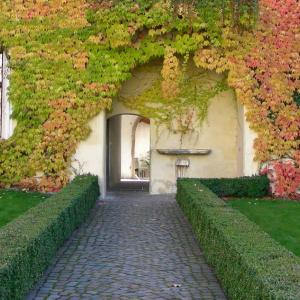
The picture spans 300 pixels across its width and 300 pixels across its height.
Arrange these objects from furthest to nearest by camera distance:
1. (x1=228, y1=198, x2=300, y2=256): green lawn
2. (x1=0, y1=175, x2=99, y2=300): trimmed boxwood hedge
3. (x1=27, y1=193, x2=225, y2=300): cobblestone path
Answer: (x1=228, y1=198, x2=300, y2=256): green lawn
(x1=27, y1=193, x2=225, y2=300): cobblestone path
(x1=0, y1=175, x2=99, y2=300): trimmed boxwood hedge

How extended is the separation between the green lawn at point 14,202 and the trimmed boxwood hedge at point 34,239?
3.70ft

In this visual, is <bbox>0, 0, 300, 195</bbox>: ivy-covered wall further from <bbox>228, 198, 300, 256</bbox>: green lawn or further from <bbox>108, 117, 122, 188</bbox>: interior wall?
<bbox>108, 117, 122, 188</bbox>: interior wall

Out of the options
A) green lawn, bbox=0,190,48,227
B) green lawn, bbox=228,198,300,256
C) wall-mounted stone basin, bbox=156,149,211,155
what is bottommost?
green lawn, bbox=228,198,300,256

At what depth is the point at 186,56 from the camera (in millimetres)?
13273

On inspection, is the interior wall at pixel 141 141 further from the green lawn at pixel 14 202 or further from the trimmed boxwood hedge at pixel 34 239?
the trimmed boxwood hedge at pixel 34 239

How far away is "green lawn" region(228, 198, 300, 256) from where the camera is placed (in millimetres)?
8041

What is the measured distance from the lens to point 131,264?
666cm

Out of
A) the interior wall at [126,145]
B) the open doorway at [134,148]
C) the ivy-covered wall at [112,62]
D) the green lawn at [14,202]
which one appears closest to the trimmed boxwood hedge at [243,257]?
the green lawn at [14,202]

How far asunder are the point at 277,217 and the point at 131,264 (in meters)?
4.20

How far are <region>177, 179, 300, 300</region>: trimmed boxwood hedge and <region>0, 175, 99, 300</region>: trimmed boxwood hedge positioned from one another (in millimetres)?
1875

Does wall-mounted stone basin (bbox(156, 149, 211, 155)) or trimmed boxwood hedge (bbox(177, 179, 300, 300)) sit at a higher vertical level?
wall-mounted stone basin (bbox(156, 149, 211, 155))

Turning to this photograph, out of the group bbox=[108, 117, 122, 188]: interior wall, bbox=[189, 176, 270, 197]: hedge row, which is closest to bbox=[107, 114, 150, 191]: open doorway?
bbox=[108, 117, 122, 188]: interior wall

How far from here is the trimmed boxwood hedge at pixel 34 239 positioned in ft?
14.7

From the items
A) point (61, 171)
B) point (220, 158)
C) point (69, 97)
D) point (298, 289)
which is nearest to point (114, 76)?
point (69, 97)
